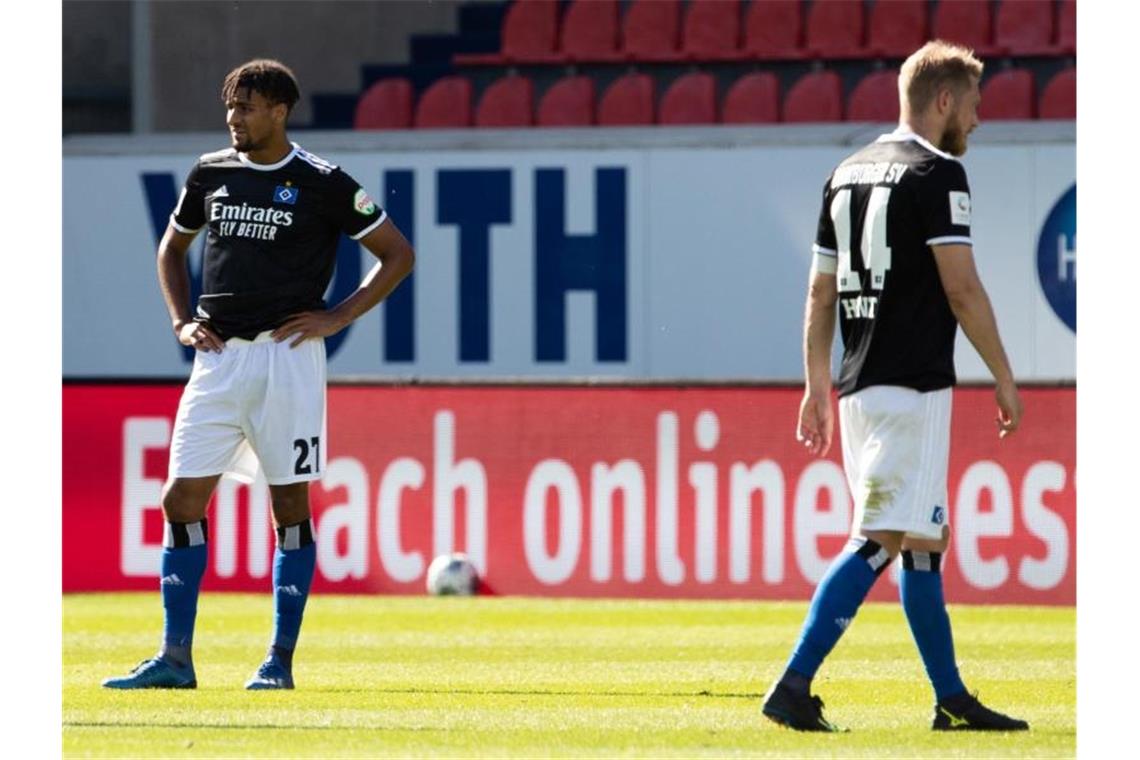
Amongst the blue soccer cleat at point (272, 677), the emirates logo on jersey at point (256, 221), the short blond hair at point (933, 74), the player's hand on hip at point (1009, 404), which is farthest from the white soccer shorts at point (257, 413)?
the player's hand on hip at point (1009, 404)

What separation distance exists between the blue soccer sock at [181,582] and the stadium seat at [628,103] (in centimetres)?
1047

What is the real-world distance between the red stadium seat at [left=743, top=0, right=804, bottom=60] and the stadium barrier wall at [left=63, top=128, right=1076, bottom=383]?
3154 mm

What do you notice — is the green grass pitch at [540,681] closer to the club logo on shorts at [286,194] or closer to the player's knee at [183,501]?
the player's knee at [183,501]

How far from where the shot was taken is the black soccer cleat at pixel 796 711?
6168 millimetres

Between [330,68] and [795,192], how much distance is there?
6107 millimetres

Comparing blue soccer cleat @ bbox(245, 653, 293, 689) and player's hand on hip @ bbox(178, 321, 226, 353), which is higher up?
player's hand on hip @ bbox(178, 321, 226, 353)

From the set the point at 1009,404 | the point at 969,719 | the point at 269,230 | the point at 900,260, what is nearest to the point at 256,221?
the point at 269,230

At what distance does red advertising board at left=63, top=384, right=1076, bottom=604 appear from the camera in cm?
1190

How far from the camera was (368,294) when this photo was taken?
7500 millimetres

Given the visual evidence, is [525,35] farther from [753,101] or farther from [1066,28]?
[1066,28]

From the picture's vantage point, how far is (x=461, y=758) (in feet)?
18.8

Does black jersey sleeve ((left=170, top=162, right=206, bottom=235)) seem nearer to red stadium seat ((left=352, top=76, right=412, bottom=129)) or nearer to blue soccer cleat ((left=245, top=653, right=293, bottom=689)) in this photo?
blue soccer cleat ((left=245, top=653, right=293, bottom=689))

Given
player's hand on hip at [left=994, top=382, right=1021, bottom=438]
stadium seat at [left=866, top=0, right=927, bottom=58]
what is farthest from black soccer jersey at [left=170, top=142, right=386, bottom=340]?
stadium seat at [left=866, top=0, right=927, bottom=58]
